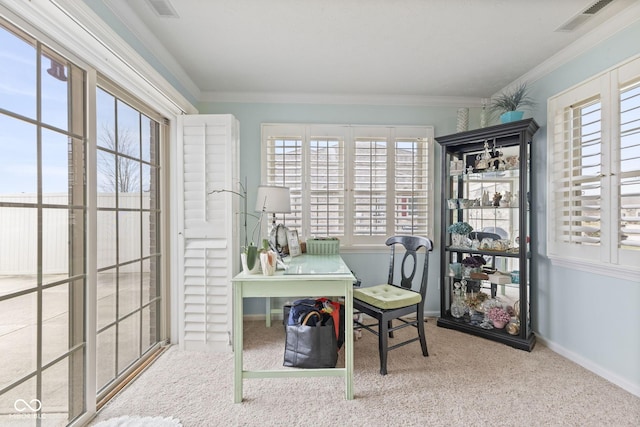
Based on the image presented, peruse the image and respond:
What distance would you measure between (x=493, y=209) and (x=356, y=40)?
6.62ft

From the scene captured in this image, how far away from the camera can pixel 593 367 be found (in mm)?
2154

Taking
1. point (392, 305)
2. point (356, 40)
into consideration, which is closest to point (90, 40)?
point (356, 40)

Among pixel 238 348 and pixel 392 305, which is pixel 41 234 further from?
pixel 392 305

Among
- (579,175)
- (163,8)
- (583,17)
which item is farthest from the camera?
(579,175)

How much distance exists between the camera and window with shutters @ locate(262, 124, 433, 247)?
10.3 ft

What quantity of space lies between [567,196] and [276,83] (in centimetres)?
281

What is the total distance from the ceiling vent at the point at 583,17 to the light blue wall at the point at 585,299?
0.92 feet

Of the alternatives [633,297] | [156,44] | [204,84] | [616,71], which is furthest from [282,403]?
[616,71]

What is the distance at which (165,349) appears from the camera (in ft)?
8.22

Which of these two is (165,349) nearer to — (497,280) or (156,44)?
(156,44)

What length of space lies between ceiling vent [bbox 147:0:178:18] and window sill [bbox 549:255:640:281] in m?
3.43

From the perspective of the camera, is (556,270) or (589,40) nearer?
(589,40)

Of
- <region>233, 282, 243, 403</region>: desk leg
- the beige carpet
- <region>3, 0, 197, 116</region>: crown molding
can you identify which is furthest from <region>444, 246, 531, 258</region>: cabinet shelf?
<region>3, 0, 197, 116</region>: crown molding

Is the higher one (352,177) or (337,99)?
(337,99)
